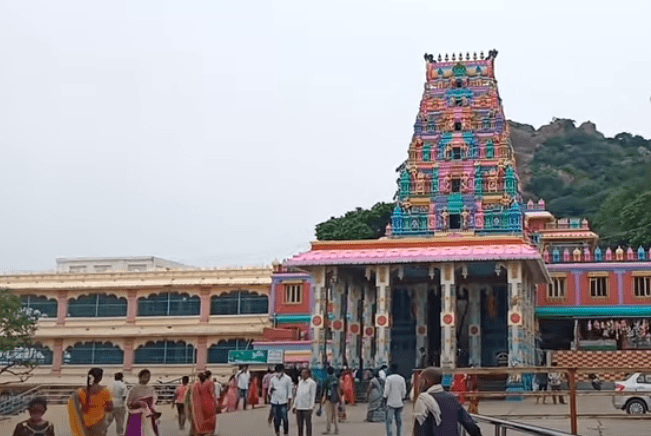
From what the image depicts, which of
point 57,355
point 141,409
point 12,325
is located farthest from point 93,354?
point 141,409

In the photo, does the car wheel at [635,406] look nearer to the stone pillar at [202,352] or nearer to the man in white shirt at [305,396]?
the man in white shirt at [305,396]

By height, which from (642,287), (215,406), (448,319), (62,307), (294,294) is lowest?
(215,406)

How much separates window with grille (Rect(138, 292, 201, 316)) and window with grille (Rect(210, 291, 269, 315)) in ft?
2.92

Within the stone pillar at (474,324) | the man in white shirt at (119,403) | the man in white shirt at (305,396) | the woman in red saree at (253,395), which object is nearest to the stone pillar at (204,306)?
the stone pillar at (474,324)

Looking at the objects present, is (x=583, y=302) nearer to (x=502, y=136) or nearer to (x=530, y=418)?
(x=502, y=136)

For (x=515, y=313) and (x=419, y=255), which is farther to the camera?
(x=419, y=255)

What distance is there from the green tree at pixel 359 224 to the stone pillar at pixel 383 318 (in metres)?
25.1

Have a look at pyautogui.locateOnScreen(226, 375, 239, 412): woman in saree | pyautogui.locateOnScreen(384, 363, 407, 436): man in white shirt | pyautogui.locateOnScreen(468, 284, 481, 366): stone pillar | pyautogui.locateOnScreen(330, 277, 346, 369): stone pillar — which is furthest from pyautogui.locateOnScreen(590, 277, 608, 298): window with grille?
pyautogui.locateOnScreen(384, 363, 407, 436): man in white shirt

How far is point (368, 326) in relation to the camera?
36438mm

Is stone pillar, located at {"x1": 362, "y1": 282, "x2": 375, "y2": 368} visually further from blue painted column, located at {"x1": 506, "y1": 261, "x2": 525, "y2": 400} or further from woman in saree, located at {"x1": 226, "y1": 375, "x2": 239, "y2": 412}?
woman in saree, located at {"x1": 226, "y1": 375, "x2": 239, "y2": 412}

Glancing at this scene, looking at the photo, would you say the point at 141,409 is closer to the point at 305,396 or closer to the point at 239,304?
the point at 305,396

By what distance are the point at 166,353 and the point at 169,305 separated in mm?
2309

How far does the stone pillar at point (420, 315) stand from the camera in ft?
121

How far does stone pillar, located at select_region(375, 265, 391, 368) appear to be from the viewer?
32.4 meters
